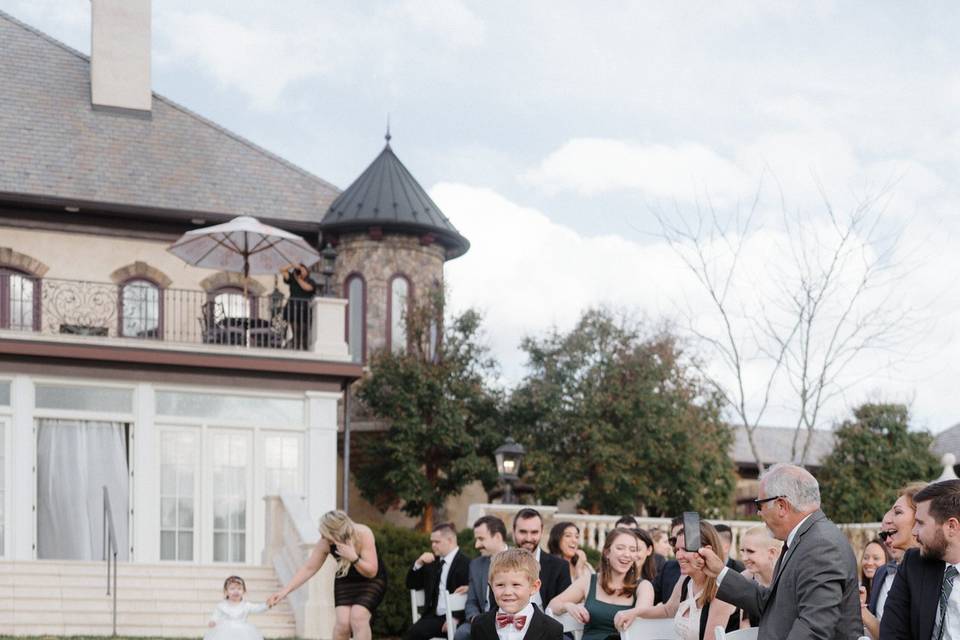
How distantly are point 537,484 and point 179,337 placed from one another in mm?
7210

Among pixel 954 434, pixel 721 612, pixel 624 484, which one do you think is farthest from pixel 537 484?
pixel 954 434

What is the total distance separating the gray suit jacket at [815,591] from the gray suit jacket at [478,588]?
178 inches

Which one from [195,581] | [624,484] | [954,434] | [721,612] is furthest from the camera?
[954,434]

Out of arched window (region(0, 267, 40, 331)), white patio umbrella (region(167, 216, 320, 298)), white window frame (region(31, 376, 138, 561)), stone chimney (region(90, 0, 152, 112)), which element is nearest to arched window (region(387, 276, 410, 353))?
white patio umbrella (region(167, 216, 320, 298))

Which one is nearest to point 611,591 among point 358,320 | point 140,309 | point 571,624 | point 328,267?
point 571,624

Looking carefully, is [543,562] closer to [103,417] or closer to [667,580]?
[667,580]

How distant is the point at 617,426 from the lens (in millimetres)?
26625

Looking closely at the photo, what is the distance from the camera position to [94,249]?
83.0 ft

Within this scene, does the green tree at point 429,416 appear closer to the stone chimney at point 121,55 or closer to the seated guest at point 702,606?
the stone chimney at point 121,55

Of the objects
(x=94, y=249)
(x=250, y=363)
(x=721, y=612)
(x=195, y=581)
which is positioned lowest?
(x=195, y=581)

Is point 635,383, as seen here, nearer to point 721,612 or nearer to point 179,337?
point 179,337

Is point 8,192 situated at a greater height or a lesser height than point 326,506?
greater

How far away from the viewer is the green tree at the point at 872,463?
25.2m

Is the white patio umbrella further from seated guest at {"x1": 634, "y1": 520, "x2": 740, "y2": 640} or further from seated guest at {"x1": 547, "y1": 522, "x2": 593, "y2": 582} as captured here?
seated guest at {"x1": 634, "y1": 520, "x2": 740, "y2": 640}
